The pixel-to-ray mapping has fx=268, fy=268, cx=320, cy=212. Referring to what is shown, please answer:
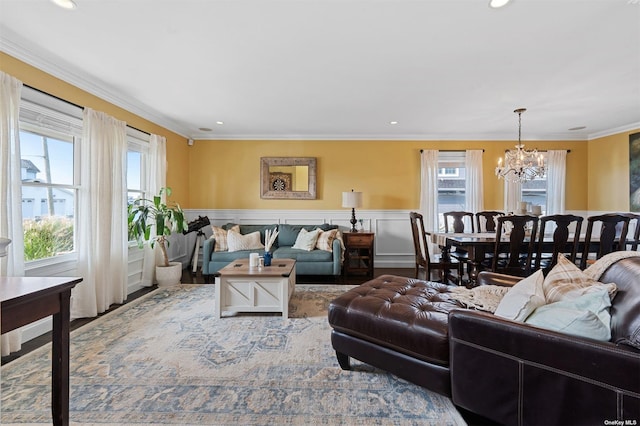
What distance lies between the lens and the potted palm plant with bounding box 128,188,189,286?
3582 millimetres

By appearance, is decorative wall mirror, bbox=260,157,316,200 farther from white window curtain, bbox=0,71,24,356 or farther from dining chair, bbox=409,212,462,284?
white window curtain, bbox=0,71,24,356

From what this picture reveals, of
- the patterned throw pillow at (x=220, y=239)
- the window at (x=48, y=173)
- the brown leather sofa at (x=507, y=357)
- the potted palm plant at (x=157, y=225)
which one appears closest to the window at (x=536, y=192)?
the brown leather sofa at (x=507, y=357)

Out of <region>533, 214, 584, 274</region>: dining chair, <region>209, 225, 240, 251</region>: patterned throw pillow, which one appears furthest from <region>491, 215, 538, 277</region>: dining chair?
<region>209, 225, 240, 251</region>: patterned throw pillow

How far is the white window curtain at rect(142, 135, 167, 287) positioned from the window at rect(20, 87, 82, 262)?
3.51 feet

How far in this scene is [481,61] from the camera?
8.00 ft

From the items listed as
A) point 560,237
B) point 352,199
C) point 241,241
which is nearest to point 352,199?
point 352,199

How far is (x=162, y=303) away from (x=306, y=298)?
5.66 feet

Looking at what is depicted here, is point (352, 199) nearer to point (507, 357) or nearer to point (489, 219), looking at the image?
point (489, 219)

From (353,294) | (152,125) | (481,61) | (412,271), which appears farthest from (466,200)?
(152,125)

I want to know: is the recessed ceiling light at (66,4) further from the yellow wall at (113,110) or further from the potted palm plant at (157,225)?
the potted palm plant at (157,225)

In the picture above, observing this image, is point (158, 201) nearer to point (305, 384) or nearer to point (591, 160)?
point (305, 384)

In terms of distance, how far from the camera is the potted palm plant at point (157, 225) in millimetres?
3582

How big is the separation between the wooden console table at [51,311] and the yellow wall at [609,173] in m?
7.06

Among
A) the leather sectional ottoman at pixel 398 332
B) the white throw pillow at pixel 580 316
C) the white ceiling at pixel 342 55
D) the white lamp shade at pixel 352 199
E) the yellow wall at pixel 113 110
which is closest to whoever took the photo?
the white throw pillow at pixel 580 316
